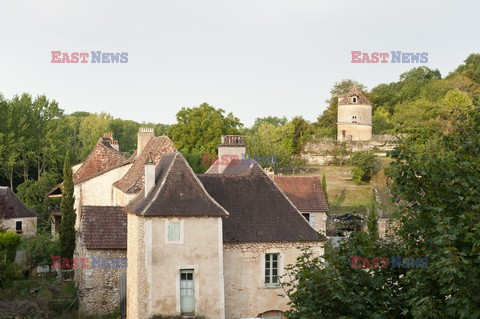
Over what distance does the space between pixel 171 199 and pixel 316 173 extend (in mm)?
43942

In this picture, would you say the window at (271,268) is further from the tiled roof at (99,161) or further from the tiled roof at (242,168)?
the tiled roof at (99,161)

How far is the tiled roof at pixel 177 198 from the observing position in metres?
21.2

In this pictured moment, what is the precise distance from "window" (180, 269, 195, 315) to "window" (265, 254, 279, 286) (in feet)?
10.1

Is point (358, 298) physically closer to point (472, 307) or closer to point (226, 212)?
A: point (472, 307)

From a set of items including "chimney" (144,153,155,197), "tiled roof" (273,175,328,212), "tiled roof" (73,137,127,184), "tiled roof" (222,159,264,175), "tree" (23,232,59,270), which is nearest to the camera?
"chimney" (144,153,155,197)

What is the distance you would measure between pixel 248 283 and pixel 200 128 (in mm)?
34005

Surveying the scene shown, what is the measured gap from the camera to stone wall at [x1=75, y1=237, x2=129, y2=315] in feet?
79.6

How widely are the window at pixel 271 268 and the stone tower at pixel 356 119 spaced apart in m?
51.0

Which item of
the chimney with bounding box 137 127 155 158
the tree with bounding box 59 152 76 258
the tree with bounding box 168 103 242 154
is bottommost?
the tree with bounding box 59 152 76 258

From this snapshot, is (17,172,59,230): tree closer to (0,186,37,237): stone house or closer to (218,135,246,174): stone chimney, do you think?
(0,186,37,237): stone house

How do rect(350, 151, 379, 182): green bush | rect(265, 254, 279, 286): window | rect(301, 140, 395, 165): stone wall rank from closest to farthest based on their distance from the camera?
rect(265, 254, 279, 286): window < rect(350, 151, 379, 182): green bush < rect(301, 140, 395, 165): stone wall

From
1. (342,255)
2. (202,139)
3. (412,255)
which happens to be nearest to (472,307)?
(412,255)

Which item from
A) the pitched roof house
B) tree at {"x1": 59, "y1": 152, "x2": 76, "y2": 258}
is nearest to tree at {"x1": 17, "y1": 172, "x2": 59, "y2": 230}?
tree at {"x1": 59, "y1": 152, "x2": 76, "y2": 258}

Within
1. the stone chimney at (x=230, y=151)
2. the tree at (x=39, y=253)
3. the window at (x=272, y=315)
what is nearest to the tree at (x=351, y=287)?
the window at (x=272, y=315)
